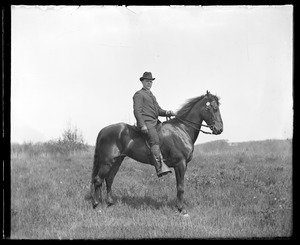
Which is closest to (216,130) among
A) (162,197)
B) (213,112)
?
(213,112)

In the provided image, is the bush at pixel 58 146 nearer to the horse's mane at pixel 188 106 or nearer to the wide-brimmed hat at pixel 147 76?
the wide-brimmed hat at pixel 147 76

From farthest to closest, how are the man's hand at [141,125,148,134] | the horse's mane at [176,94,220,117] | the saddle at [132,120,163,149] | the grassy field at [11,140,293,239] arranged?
the horse's mane at [176,94,220,117]
the saddle at [132,120,163,149]
the man's hand at [141,125,148,134]
the grassy field at [11,140,293,239]

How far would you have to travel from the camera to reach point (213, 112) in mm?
7945

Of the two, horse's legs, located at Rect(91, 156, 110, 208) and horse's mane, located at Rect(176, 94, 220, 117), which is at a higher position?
horse's mane, located at Rect(176, 94, 220, 117)

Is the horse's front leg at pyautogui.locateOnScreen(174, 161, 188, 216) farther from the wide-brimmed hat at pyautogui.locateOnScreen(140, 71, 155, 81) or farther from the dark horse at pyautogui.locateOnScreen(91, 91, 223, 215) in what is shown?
the wide-brimmed hat at pyautogui.locateOnScreen(140, 71, 155, 81)

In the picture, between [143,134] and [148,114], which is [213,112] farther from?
[143,134]

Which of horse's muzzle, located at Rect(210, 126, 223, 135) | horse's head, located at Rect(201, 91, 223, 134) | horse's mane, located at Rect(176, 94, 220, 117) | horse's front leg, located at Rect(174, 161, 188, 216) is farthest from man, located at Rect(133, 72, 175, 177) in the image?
horse's muzzle, located at Rect(210, 126, 223, 135)

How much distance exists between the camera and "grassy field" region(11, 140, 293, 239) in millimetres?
7102

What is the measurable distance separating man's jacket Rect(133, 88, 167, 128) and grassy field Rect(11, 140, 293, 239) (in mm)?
1751

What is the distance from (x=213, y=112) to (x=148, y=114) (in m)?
1.41

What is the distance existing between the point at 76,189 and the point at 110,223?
4.96ft

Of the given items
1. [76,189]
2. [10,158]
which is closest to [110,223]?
[76,189]

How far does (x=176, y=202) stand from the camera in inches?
316

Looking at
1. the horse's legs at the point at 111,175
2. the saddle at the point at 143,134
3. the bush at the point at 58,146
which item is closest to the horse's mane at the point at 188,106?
the saddle at the point at 143,134
